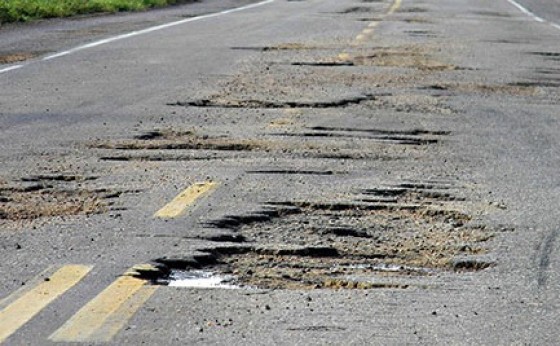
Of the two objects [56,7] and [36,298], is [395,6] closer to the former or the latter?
[56,7]

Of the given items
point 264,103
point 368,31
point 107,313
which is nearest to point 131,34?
point 368,31

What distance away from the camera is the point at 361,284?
543cm

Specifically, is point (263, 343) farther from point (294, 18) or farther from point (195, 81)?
point (294, 18)

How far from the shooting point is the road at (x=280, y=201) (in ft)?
16.3

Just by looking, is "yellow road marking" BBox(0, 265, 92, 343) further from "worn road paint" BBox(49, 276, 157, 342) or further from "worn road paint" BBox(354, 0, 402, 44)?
"worn road paint" BBox(354, 0, 402, 44)

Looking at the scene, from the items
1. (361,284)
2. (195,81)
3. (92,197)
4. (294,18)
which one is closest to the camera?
(361,284)

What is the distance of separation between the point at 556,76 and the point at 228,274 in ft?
31.2

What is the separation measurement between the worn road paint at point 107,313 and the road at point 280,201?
1 centimetres

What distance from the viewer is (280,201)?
7.11 m

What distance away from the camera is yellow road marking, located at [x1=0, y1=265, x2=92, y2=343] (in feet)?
15.7

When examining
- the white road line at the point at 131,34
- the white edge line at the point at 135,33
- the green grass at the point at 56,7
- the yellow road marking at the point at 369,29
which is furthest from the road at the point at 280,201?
the green grass at the point at 56,7

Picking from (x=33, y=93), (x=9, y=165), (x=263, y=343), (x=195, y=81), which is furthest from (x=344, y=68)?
(x=263, y=343)

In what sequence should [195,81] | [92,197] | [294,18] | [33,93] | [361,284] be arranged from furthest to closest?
[294,18] < [195,81] < [33,93] < [92,197] < [361,284]

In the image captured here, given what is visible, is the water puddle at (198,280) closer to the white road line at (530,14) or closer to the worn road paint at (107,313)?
the worn road paint at (107,313)
